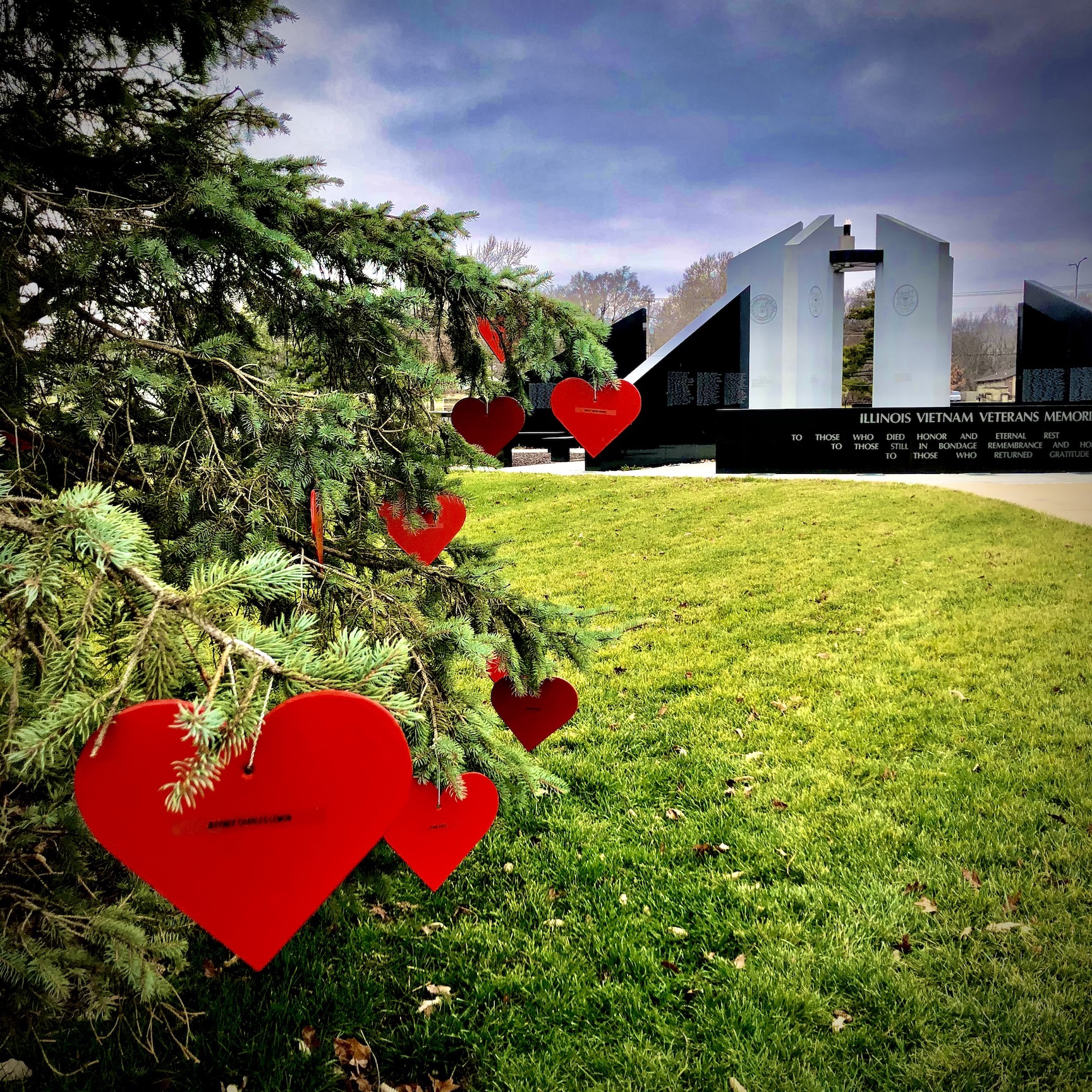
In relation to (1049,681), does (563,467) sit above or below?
above

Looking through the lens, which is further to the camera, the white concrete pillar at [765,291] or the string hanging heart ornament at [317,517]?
the white concrete pillar at [765,291]

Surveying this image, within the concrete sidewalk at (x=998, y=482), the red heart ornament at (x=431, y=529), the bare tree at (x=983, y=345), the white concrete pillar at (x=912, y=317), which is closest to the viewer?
the red heart ornament at (x=431, y=529)

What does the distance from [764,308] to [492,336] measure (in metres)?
20.9

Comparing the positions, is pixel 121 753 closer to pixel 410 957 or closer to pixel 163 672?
pixel 163 672

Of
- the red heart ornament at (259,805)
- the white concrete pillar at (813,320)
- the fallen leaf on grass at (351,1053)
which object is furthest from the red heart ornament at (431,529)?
the white concrete pillar at (813,320)

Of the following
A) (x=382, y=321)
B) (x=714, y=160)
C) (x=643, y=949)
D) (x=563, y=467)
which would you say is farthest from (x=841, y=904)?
(x=563, y=467)

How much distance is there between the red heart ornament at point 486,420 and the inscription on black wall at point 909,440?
12.8m

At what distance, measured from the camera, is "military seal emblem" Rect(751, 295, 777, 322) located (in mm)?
21344

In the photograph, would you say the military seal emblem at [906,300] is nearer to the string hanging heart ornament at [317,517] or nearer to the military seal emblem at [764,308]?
the military seal emblem at [764,308]

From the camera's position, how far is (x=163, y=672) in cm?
109

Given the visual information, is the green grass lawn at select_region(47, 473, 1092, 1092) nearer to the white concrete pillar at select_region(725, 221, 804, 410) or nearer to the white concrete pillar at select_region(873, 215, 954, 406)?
the white concrete pillar at select_region(725, 221, 804, 410)

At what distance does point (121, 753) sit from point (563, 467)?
16.1 m

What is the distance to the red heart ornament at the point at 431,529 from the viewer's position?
2.26 m

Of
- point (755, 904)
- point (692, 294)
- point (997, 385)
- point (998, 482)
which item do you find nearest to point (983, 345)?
point (997, 385)
